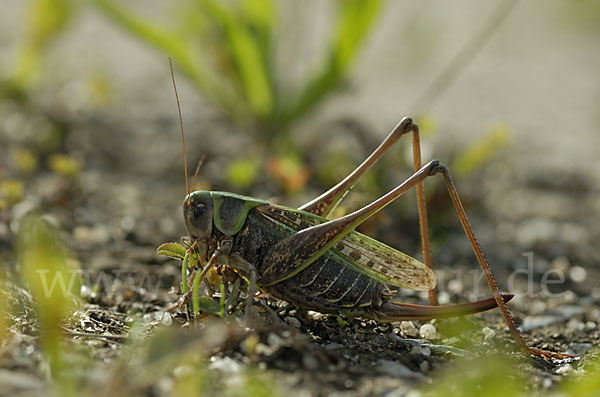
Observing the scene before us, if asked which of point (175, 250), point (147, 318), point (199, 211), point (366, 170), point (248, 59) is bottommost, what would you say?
point (147, 318)

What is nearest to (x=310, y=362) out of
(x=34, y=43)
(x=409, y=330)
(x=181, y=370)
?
(x=181, y=370)

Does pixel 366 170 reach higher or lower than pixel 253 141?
lower

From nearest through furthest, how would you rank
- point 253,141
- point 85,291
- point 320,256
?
point 320,256 < point 85,291 < point 253,141

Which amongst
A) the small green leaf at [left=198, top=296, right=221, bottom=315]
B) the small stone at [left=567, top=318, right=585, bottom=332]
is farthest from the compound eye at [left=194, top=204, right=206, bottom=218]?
the small stone at [left=567, top=318, right=585, bottom=332]

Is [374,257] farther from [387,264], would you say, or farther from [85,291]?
[85,291]

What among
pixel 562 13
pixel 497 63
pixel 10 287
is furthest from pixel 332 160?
pixel 562 13

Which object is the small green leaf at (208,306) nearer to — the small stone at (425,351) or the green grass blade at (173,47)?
the small stone at (425,351)

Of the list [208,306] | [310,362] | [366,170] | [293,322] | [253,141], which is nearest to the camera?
[310,362]

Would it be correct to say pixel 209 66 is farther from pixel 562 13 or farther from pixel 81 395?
pixel 562 13
